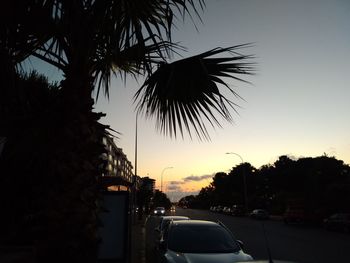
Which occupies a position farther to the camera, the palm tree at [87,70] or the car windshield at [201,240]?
the car windshield at [201,240]

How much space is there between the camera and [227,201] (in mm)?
90688

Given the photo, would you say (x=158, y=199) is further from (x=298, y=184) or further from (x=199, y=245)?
(x=199, y=245)

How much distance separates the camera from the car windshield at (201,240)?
639cm

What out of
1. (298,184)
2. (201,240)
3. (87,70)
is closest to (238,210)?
(298,184)

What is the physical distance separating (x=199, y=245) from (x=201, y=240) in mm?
188

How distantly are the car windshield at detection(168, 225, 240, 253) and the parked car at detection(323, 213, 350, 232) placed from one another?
73.0 ft

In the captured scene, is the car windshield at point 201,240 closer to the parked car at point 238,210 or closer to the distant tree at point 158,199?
the parked car at point 238,210

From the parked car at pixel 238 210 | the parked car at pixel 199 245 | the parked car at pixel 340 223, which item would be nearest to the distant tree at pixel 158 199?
the parked car at pixel 238 210

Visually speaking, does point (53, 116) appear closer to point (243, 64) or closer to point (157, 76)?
point (157, 76)

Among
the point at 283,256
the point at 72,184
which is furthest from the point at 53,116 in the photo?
the point at 283,256

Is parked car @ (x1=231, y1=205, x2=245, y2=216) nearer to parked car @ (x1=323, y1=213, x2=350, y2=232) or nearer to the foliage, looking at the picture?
the foliage

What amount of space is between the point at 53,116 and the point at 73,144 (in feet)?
1.64

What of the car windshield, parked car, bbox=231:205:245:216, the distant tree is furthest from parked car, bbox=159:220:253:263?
the distant tree

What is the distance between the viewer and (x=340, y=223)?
2692 cm
